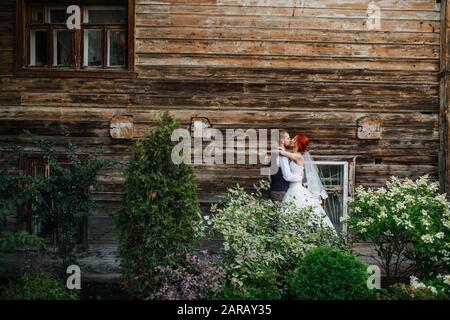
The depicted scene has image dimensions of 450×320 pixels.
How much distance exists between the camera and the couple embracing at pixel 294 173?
8125mm

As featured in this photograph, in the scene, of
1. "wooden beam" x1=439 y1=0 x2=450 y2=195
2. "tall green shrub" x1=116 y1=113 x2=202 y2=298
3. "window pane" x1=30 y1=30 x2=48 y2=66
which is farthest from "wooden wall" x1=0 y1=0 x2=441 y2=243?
"tall green shrub" x1=116 y1=113 x2=202 y2=298

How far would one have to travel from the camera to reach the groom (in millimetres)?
8164

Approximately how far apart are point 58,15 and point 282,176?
4914mm

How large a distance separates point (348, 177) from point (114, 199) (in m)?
4.18

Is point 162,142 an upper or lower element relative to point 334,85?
lower

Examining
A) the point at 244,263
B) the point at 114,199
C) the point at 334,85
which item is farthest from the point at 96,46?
the point at 244,263

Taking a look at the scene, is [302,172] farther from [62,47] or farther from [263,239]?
[62,47]

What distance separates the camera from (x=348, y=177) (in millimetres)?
8461

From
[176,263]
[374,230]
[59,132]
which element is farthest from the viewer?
[59,132]

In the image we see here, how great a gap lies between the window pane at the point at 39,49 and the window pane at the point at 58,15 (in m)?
0.27

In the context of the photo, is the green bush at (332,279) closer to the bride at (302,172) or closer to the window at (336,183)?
the bride at (302,172)

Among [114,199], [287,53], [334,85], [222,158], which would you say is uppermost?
[287,53]

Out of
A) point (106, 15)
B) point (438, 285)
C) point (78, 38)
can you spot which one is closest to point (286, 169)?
point (438, 285)

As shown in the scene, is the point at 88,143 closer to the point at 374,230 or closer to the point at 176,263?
the point at 176,263
